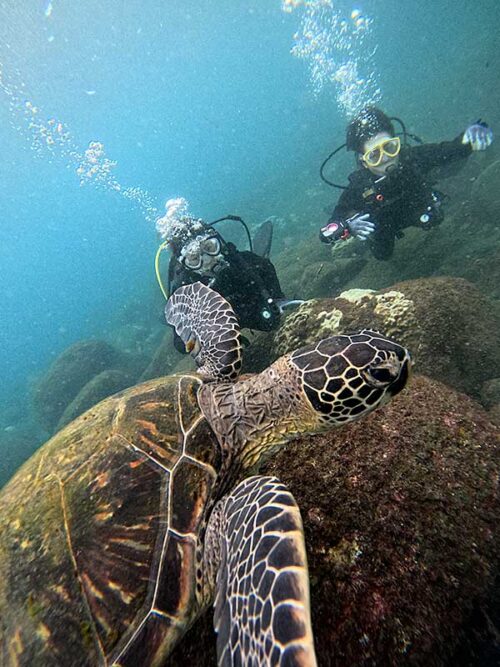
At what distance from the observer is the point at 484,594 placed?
4.95ft

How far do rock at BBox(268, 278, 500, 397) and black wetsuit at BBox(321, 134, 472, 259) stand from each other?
9.56 feet

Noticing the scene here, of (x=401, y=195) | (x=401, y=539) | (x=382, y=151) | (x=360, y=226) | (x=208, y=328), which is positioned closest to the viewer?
(x=401, y=539)

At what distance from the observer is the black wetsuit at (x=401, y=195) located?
6.43 meters

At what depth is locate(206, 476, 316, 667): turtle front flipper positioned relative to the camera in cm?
115

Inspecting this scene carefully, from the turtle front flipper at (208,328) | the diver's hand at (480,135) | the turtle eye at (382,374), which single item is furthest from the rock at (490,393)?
the diver's hand at (480,135)

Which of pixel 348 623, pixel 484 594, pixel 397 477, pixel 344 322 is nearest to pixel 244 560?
pixel 348 623

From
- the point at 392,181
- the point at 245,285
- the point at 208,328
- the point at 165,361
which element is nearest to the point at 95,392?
the point at 165,361

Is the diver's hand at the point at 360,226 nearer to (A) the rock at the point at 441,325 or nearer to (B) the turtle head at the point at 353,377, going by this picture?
(A) the rock at the point at 441,325

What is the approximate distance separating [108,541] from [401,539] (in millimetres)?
1505

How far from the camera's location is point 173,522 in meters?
1.81

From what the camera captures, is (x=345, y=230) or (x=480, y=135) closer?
(x=345, y=230)

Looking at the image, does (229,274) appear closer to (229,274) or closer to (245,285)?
(229,274)

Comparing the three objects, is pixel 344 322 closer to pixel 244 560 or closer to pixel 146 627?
pixel 244 560

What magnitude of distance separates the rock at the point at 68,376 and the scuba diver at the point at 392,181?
14317 mm
